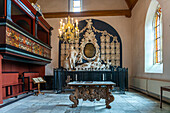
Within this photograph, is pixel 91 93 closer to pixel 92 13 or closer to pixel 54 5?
pixel 92 13

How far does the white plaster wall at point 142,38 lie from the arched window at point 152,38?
0.29 meters

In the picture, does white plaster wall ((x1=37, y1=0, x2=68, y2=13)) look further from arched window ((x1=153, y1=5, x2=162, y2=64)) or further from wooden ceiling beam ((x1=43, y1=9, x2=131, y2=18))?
arched window ((x1=153, y1=5, x2=162, y2=64))

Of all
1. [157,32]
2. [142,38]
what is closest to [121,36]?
[142,38]

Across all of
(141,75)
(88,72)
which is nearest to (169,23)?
(141,75)

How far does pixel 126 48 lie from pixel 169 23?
5731 mm

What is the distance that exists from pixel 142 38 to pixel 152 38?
0.65 meters

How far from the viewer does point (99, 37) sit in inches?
472

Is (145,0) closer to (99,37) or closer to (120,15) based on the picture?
(120,15)

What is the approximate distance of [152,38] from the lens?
891 cm

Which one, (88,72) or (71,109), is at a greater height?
(88,72)

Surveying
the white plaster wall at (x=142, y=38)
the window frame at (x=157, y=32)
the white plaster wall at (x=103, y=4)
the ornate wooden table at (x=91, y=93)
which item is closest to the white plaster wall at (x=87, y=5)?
the white plaster wall at (x=103, y=4)

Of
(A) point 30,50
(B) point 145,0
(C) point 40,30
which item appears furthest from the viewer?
(C) point 40,30

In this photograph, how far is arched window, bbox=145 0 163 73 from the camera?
8383 millimetres

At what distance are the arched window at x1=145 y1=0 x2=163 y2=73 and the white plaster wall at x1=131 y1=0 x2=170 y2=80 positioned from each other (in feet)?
0.96
